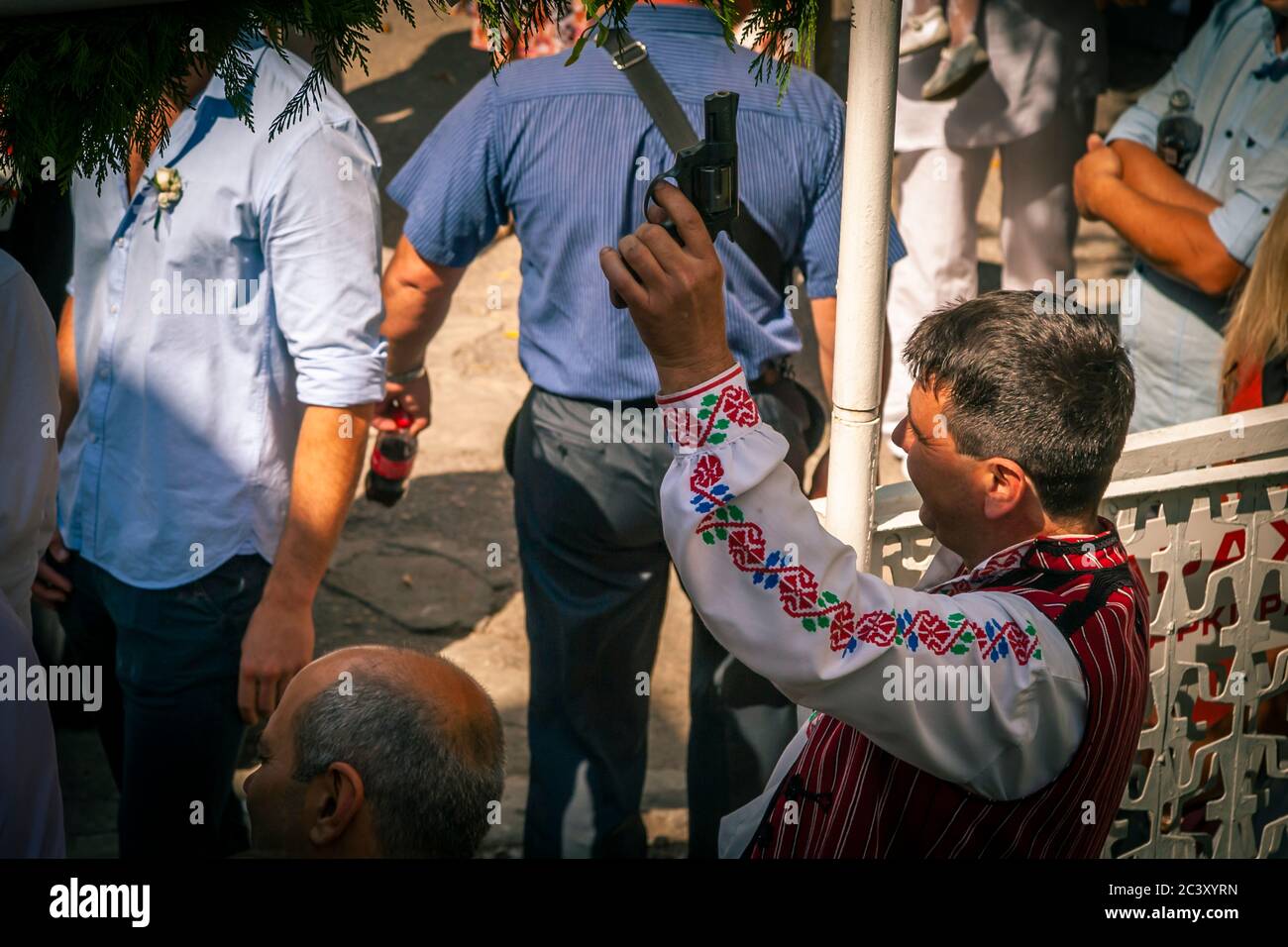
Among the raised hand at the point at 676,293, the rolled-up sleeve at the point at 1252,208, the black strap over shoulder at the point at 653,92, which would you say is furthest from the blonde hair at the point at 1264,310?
the raised hand at the point at 676,293

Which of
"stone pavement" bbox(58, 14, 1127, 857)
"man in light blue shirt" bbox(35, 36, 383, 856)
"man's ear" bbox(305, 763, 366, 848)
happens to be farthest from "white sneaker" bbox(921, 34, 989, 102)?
"man's ear" bbox(305, 763, 366, 848)

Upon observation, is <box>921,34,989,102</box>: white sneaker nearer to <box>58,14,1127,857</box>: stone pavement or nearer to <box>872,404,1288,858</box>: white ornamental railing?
<box>58,14,1127,857</box>: stone pavement

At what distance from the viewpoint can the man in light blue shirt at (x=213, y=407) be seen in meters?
2.94

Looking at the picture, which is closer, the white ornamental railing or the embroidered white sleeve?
the embroidered white sleeve

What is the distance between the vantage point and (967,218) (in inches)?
207

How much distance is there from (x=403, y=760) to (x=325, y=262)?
1349 millimetres

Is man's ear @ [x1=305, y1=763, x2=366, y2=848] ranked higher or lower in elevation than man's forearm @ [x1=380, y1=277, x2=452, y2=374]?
lower

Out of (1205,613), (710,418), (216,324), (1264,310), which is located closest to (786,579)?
(710,418)

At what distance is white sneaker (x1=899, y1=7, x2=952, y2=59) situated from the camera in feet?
16.0

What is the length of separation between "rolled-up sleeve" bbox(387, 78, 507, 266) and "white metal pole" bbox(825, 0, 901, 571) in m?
1.19

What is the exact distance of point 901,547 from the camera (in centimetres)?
270
